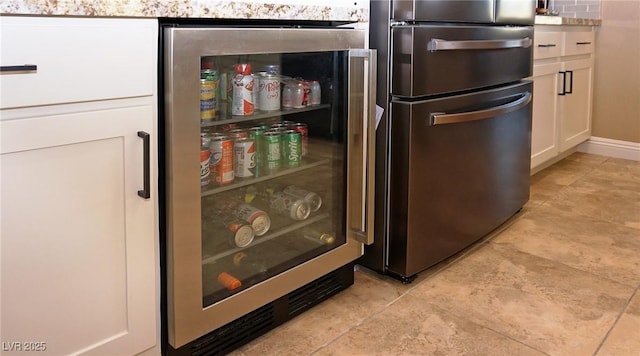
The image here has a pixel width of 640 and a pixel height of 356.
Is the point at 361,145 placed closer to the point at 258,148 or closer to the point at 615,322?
the point at 258,148

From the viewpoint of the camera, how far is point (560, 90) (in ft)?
10.2

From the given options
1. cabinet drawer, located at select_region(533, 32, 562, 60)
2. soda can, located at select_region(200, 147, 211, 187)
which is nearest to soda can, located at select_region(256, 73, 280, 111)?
soda can, located at select_region(200, 147, 211, 187)

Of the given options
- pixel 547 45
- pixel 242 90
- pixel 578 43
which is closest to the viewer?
pixel 242 90

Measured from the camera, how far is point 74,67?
3.39ft

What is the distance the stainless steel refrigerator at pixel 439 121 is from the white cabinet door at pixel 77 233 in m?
0.83

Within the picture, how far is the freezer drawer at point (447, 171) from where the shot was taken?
5.78ft

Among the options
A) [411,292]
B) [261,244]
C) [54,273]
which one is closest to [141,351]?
[54,273]

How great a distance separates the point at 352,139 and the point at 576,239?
1.20 m

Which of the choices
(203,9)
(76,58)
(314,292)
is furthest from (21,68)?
(314,292)

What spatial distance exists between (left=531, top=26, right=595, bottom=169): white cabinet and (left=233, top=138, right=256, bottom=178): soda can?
175cm

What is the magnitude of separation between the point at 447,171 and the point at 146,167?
3.53ft

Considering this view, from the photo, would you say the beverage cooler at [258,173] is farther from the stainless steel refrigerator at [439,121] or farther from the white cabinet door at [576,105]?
the white cabinet door at [576,105]

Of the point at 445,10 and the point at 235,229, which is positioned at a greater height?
the point at 445,10

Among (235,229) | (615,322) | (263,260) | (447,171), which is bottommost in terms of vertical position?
(615,322)
